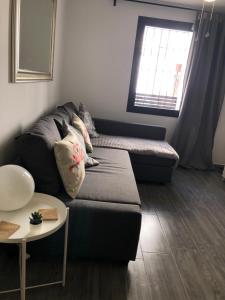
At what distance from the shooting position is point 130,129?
3.92m

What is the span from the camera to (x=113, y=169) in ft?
8.14

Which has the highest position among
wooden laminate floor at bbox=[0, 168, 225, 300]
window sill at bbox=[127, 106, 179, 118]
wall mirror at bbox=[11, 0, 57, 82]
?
A: wall mirror at bbox=[11, 0, 57, 82]

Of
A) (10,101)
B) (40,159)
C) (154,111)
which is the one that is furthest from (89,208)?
(154,111)

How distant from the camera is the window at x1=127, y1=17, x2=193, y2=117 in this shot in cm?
381

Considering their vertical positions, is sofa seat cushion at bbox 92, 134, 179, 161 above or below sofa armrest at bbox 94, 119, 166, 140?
below

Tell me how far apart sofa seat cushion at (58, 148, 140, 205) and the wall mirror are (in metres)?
0.95

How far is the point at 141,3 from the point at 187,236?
323cm

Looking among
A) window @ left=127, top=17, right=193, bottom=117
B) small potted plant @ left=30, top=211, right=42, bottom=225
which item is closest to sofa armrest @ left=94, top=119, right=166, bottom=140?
window @ left=127, top=17, right=193, bottom=117

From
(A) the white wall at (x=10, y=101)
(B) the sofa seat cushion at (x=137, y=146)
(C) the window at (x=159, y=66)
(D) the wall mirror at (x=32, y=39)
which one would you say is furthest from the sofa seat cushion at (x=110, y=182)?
(C) the window at (x=159, y=66)

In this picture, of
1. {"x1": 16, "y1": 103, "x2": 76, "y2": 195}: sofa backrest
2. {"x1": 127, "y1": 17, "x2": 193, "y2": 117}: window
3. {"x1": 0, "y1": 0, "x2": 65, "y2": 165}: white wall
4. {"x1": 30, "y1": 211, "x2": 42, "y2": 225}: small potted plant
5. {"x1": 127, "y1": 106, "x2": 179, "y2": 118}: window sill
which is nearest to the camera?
{"x1": 30, "y1": 211, "x2": 42, "y2": 225}: small potted plant

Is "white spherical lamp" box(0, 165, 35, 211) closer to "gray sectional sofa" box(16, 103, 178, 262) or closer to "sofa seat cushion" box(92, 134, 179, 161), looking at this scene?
"gray sectional sofa" box(16, 103, 178, 262)

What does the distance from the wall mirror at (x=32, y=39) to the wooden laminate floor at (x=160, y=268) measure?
1359mm

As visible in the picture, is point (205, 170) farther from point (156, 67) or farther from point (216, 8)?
point (216, 8)

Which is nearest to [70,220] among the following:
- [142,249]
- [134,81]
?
[142,249]
